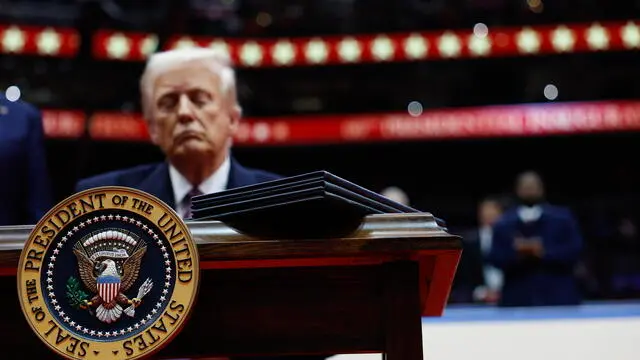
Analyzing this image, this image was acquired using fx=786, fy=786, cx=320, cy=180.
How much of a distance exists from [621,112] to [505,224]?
17.7 ft

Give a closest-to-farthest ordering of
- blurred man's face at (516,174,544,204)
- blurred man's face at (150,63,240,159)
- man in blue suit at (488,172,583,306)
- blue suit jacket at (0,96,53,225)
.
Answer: blurred man's face at (150,63,240,159), blue suit jacket at (0,96,53,225), man in blue suit at (488,172,583,306), blurred man's face at (516,174,544,204)

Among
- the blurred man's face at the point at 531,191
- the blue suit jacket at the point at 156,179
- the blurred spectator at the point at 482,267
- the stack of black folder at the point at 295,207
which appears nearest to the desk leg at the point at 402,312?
the stack of black folder at the point at 295,207

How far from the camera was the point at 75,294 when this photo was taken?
710 mm

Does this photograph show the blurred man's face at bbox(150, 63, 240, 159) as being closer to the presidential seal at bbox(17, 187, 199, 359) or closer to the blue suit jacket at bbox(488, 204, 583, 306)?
the presidential seal at bbox(17, 187, 199, 359)

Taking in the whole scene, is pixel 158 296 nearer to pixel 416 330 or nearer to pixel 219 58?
pixel 416 330

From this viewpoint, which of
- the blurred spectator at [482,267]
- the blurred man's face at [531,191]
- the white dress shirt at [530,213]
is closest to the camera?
the white dress shirt at [530,213]

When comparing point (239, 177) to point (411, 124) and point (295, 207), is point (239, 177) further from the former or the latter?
point (411, 124)

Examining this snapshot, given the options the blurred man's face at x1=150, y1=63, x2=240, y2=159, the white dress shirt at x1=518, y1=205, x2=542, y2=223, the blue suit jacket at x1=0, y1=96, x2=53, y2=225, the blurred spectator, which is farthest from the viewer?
the blurred spectator

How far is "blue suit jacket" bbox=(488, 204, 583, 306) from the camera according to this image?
11.8 ft

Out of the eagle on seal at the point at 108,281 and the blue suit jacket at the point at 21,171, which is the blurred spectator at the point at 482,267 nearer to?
the blue suit jacket at the point at 21,171

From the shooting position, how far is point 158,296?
711 millimetres

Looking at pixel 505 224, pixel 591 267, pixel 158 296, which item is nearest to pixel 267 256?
pixel 158 296

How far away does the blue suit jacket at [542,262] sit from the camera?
3.59 m

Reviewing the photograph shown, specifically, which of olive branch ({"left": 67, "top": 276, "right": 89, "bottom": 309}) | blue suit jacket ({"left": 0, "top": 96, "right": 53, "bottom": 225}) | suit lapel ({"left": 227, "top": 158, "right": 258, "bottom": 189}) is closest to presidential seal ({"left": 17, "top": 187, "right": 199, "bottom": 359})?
olive branch ({"left": 67, "top": 276, "right": 89, "bottom": 309})
